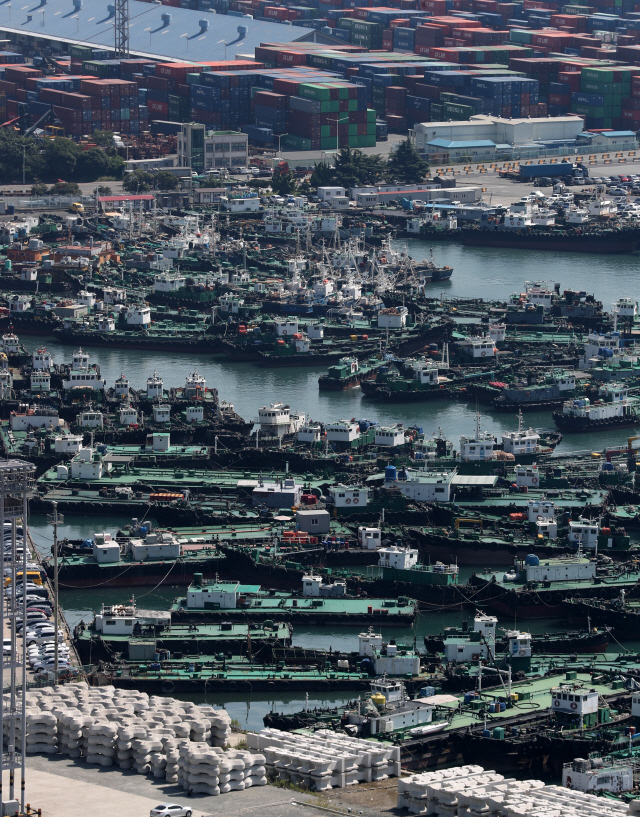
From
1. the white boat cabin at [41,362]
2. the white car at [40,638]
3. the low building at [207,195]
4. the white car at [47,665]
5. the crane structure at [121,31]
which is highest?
the crane structure at [121,31]

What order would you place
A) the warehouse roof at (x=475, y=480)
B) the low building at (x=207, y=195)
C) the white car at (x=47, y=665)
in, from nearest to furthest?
the white car at (x=47, y=665) → the warehouse roof at (x=475, y=480) → the low building at (x=207, y=195)

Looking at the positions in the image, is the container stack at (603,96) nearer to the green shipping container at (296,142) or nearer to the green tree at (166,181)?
the green shipping container at (296,142)

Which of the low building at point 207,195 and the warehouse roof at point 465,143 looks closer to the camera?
the low building at point 207,195

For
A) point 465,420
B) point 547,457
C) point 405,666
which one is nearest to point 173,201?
point 465,420

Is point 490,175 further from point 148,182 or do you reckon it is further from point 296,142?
point 148,182

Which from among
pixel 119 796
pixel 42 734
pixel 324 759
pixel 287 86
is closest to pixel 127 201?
pixel 287 86

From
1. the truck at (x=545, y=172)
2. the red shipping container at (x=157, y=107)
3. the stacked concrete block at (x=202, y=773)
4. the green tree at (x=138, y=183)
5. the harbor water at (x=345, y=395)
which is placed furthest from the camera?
the red shipping container at (x=157, y=107)

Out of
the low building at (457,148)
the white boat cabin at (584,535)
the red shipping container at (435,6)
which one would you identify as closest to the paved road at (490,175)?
the low building at (457,148)
